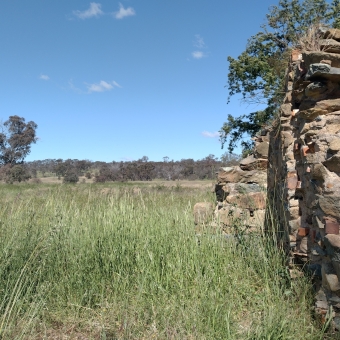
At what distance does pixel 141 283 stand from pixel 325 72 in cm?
283

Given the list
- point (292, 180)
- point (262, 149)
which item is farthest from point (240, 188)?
point (292, 180)

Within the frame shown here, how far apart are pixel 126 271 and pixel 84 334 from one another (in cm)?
101

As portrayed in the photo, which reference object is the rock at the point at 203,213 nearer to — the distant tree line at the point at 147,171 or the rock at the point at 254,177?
the rock at the point at 254,177

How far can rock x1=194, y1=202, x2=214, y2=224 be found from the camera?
17.1 ft

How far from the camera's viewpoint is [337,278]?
288 centimetres

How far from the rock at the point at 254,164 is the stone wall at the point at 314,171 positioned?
1847 mm

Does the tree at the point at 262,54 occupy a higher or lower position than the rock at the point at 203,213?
higher

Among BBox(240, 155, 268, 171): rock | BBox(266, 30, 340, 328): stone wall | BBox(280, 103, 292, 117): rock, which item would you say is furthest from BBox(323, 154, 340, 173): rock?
BBox(240, 155, 268, 171): rock

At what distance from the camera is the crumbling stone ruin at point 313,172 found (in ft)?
9.89

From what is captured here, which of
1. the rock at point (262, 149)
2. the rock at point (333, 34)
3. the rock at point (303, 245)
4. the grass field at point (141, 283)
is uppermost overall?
the rock at point (333, 34)

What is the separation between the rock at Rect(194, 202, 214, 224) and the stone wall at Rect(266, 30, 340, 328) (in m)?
0.94

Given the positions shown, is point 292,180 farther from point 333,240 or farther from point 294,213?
point 333,240

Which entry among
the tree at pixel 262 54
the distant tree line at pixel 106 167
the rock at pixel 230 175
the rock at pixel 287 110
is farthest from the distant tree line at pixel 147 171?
the rock at pixel 287 110

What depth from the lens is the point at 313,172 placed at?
3.33m
